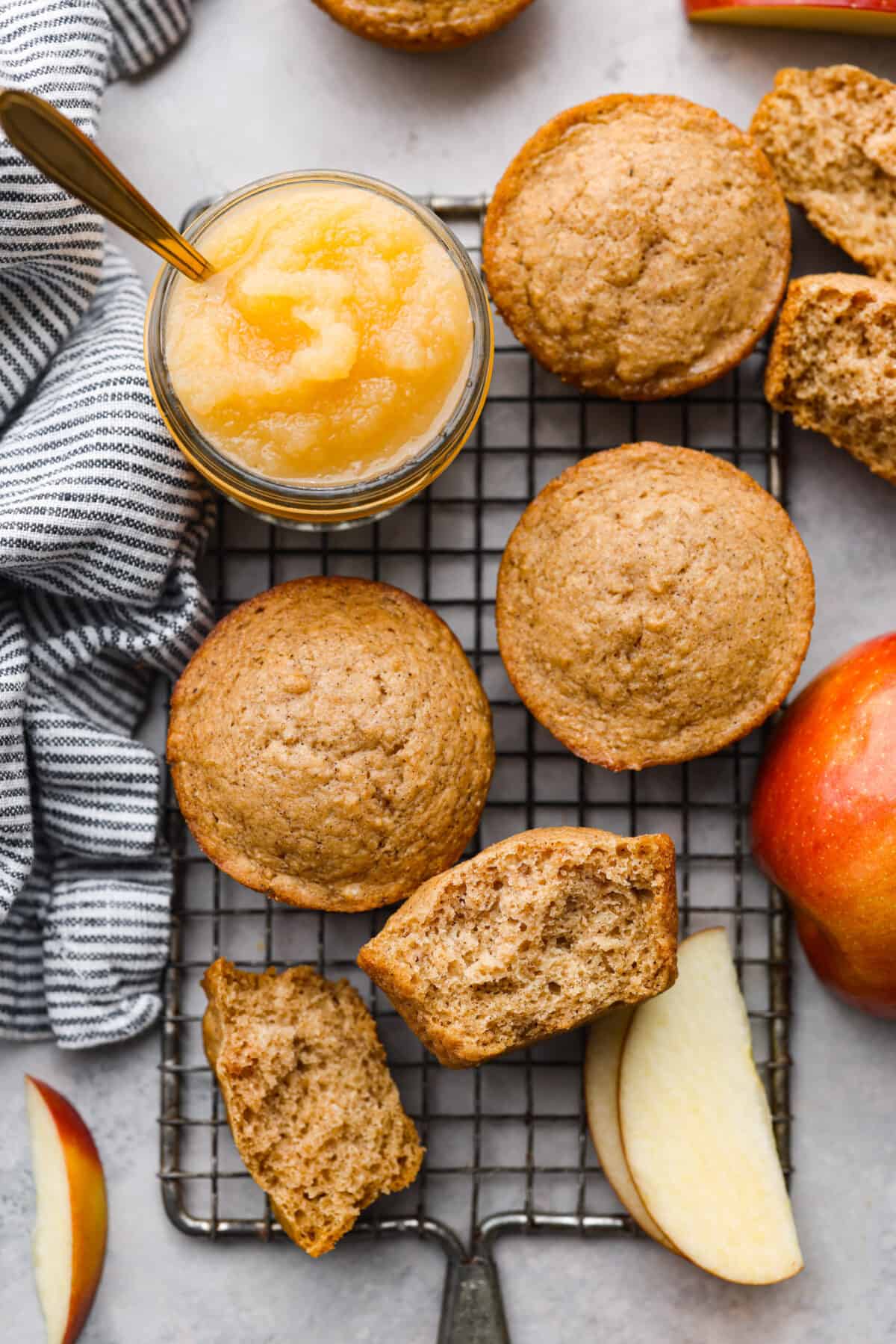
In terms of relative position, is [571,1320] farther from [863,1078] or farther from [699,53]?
[699,53]

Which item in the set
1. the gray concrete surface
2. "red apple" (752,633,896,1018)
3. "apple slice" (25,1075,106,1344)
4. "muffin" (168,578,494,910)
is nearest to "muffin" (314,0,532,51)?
the gray concrete surface

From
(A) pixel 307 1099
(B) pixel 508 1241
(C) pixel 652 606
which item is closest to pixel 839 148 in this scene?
(C) pixel 652 606

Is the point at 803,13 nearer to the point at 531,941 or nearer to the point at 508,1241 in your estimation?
the point at 531,941

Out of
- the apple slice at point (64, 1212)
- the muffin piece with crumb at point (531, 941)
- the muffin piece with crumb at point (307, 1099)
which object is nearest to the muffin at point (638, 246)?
the muffin piece with crumb at point (531, 941)

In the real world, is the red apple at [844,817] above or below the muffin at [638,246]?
below

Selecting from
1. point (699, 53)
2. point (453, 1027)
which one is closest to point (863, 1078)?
point (453, 1027)

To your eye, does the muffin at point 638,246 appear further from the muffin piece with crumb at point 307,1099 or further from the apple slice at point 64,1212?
the apple slice at point 64,1212

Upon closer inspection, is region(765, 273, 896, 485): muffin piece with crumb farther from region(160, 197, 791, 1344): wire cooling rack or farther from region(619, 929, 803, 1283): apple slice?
region(619, 929, 803, 1283): apple slice
